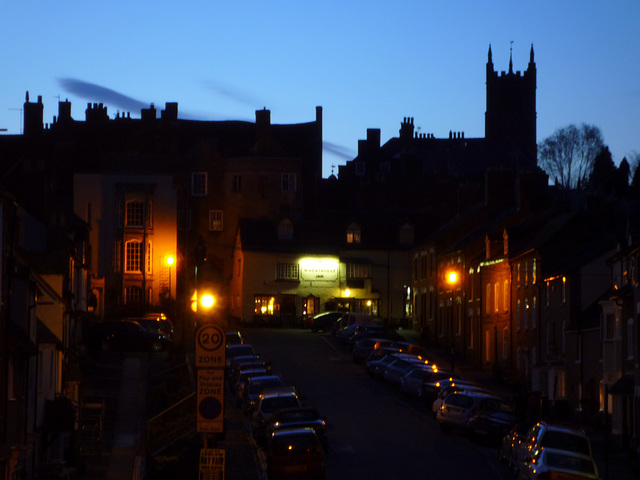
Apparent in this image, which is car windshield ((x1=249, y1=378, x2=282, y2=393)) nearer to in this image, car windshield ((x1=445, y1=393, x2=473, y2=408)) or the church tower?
car windshield ((x1=445, y1=393, x2=473, y2=408))

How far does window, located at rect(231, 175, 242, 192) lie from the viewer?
95062 mm

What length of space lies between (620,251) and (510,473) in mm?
13123

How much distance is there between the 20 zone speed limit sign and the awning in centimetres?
2206

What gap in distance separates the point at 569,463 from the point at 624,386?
11966 mm

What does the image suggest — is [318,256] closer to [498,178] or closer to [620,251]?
[498,178]

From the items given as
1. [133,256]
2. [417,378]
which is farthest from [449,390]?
[133,256]

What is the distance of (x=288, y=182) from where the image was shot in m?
95.1

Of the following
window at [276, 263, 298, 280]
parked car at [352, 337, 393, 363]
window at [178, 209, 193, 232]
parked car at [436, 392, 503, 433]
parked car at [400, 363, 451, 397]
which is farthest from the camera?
window at [276, 263, 298, 280]

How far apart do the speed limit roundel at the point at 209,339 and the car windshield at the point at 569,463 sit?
11.0 m

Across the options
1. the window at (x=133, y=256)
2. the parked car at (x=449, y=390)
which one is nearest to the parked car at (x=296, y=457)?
the parked car at (x=449, y=390)

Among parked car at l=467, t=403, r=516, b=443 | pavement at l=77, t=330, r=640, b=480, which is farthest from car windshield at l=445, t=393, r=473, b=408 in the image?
pavement at l=77, t=330, r=640, b=480

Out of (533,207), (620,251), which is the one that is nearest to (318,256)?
(533,207)

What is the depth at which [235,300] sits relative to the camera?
8788cm

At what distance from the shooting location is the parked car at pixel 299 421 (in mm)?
35281
